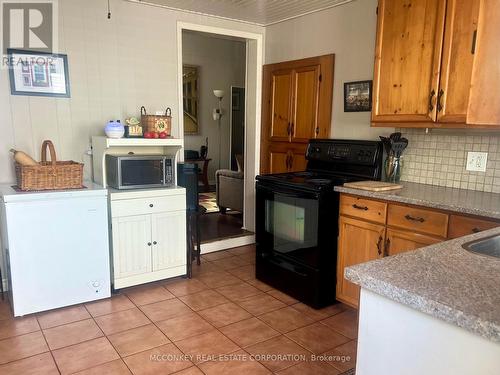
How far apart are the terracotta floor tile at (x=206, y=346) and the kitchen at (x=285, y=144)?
0.04ft

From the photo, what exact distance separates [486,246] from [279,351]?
1335 millimetres

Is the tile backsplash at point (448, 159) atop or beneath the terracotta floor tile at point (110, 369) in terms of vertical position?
atop

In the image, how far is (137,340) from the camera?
2.31m

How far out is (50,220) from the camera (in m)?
2.53

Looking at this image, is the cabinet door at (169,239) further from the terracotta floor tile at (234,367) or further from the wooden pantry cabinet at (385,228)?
the wooden pantry cabinet at (385,228)

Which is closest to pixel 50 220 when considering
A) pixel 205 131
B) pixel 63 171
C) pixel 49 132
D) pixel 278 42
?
pixel 63 171

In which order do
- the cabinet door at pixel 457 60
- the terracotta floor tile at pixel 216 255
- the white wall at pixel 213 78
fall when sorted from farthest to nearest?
the white wall at pixel 213 78
the terracotta floor tile at pixel 216 255
the cabinet door at pixel 457 60

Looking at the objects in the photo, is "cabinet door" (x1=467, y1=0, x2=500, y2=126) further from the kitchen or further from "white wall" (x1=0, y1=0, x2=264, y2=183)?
"white wall" (x1=0, y1=0, x2=264, y2=183)

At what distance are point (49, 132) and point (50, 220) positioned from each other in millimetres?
827

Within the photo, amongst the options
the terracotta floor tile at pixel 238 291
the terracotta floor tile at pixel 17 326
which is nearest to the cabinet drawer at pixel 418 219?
the terracotta floor tile at pixel 238 291

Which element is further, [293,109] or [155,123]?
[293,109]

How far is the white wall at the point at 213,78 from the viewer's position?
7.08m

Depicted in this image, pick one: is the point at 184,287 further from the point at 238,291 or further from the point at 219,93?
the point at 219,93

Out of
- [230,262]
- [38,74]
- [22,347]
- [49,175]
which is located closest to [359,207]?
[230,262]
